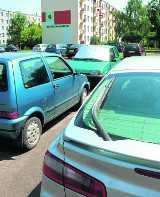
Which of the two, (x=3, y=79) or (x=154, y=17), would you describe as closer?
(x=3, y=79)

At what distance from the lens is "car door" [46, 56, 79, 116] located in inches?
215

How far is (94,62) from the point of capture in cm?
984

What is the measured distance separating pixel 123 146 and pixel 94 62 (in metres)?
8.44

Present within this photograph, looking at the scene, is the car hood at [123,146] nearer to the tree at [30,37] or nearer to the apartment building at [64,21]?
the apartment building at [64,21]

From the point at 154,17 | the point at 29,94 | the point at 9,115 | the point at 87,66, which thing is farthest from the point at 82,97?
the point at 154,17

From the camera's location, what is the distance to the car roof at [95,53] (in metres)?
10.1

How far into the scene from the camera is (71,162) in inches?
64.9

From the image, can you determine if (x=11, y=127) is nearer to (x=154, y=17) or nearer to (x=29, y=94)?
(x=29, y=94)

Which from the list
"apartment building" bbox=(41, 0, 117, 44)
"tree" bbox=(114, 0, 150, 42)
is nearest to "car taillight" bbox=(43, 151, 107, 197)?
"tree" bbox=(114, 0, 150, 42)

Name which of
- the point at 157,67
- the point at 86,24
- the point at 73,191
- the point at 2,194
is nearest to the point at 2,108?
the point at 2,194

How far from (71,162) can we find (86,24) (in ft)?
233

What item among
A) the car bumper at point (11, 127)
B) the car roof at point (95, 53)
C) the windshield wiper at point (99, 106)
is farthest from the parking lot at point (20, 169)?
the car roof at point (95, 53)

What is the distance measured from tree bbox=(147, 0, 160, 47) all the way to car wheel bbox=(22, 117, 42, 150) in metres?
54.3

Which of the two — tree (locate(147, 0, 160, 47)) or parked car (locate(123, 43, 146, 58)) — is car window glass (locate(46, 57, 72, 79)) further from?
tree (locate(147, 0, 160, 47))
